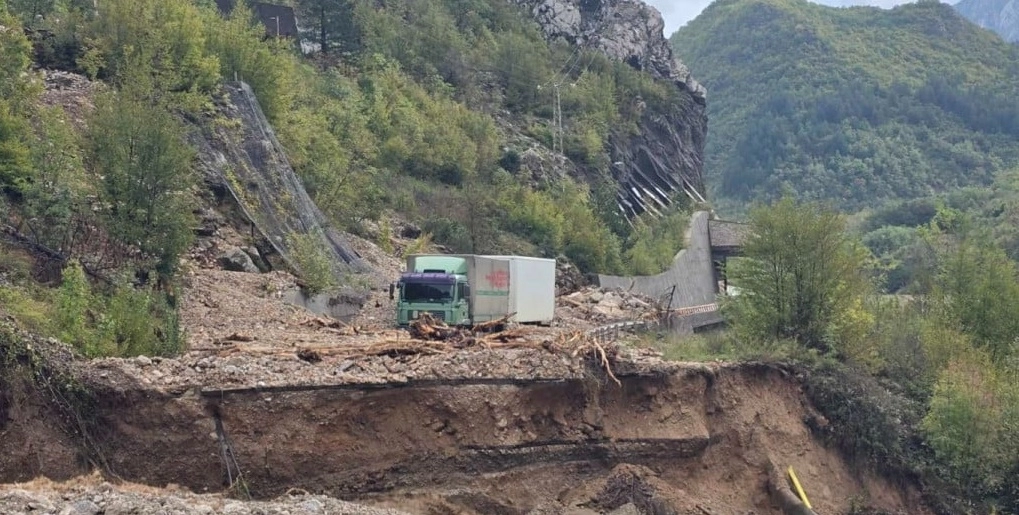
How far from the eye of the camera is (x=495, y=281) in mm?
28562

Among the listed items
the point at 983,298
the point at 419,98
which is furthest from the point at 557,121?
the point at 983,298

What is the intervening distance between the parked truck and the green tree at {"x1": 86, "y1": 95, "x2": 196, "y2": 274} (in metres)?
5.97

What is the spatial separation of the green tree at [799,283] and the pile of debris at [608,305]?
753cm

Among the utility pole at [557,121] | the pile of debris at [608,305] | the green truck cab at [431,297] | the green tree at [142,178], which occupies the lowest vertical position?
the pile of debris at [608,305]

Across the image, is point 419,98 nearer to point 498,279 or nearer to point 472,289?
point 498,279

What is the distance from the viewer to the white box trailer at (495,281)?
27.8 meters

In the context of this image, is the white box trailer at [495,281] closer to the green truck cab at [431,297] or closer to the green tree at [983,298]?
the green truck cab at [431,297]

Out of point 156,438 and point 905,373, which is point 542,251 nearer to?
point 905,373

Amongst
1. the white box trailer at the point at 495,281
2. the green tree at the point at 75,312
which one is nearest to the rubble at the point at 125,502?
the green tree at the point at 75,312

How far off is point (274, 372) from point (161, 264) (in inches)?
301

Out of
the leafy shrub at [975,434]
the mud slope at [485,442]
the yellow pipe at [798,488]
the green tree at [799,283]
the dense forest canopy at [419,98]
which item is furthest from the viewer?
the dense forest canopy at [419,98]

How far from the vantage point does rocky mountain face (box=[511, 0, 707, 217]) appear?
2982 inches

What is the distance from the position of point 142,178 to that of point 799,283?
18500mm

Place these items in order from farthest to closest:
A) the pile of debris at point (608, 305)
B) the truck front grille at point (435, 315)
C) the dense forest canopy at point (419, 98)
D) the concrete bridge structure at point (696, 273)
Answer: the concrete bridge structure at point (696, 273) < the pile of debris at point (608, 305) < the dense forest canopy at point (419, 98) < the truck front grille at point (435, 315)
